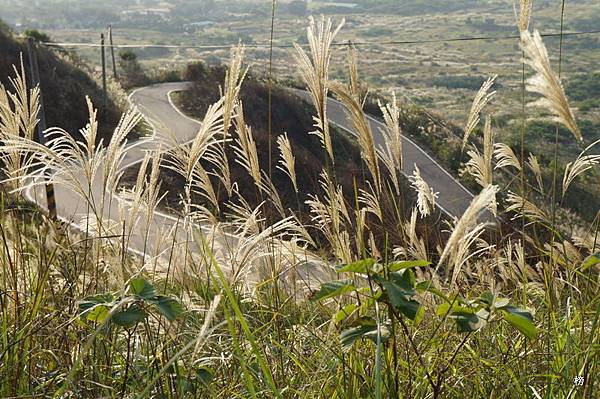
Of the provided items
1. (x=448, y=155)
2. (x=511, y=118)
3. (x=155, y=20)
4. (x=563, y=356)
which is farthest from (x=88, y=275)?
(x=155, y=20)

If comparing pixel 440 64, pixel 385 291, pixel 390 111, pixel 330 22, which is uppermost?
pixel 330 22

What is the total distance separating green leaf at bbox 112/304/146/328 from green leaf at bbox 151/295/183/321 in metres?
0.08

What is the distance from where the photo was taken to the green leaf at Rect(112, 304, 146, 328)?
201 cm

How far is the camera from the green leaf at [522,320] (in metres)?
2.05

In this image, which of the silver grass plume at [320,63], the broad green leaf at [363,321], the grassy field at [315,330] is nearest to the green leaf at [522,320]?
the grassy field at [315,330]

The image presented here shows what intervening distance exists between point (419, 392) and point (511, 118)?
69.8 m

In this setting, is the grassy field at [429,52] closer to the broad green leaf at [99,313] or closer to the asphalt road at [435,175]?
the asphalt road at [435,175]

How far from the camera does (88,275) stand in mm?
3393

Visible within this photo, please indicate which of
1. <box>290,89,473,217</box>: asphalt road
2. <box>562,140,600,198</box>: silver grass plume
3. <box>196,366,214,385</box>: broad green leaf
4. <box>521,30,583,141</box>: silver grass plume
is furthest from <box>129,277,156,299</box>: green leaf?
<box>290,89,473,217</box>: asphalt road

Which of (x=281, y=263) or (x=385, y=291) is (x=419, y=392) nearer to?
(x=385, y=291)

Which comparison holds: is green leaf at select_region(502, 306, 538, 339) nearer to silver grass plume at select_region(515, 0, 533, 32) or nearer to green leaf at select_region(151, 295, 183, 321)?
green leaf at select_region(151, 295, 183, 321)

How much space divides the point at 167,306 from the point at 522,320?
986 millimetres

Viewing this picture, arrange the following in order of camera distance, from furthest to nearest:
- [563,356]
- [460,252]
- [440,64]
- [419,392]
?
[440,64] → [563,356] → [419,392] → [460,252]

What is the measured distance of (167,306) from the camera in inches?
79.7
